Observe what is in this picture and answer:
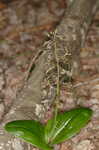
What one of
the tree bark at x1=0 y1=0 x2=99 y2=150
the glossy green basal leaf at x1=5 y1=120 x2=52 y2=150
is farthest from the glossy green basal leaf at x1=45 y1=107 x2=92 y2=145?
the tree bark at x1=0 y1=0 x2=99 y2=150

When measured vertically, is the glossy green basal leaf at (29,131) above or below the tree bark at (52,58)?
below

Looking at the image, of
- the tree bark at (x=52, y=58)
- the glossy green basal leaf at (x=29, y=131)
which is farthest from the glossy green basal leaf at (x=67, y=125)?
the tree bark at (x=52, y=58)

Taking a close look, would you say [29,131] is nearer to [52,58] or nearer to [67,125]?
[67,125]

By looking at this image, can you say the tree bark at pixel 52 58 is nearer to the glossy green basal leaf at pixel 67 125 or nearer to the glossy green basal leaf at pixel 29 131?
the glossy green basal leaf at pixel 29 131

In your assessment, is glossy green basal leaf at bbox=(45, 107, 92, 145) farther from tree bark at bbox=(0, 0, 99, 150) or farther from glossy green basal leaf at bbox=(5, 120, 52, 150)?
tree bark at bbox=(0, 0, 99, 150)

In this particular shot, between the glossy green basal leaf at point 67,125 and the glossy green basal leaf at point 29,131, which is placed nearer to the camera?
the glossy green basal leaf at point 29,131

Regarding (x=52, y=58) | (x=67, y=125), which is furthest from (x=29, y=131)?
(x=52, y=58)

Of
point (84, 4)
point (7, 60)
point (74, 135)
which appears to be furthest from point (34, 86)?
point (84, 4)
